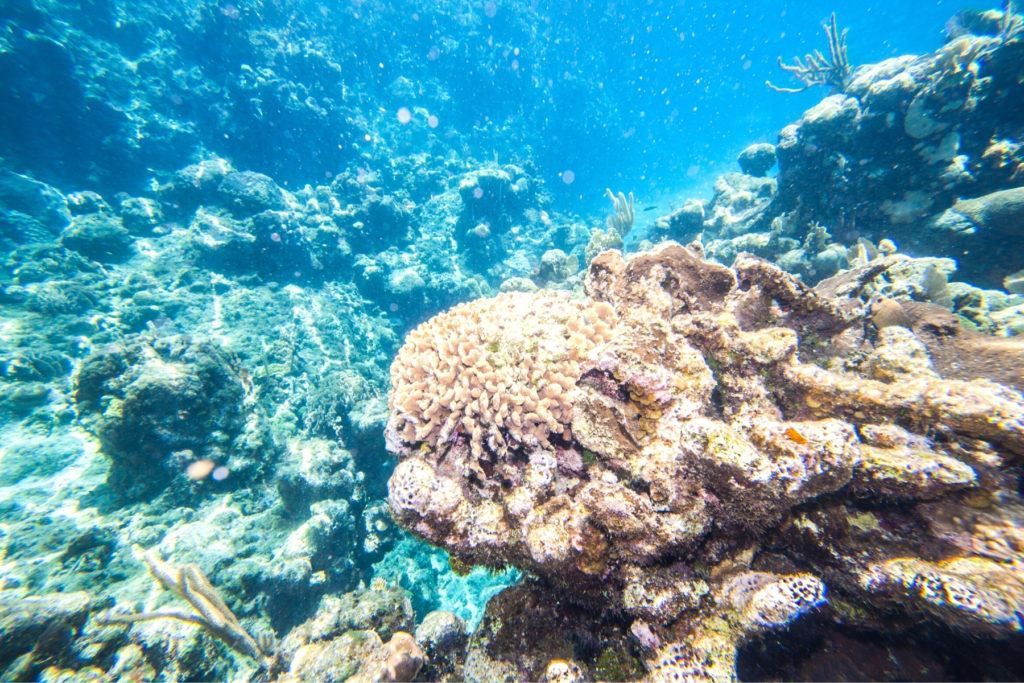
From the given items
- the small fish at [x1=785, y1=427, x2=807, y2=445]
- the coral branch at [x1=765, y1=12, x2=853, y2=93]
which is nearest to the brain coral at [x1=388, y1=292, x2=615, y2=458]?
the small fish at [x1=785, y1=427, x2=807, y2=445]

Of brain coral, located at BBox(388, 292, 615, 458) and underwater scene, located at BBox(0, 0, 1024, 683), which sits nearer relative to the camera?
underwater scene, located at BBox(0, 0, 1024, 683)

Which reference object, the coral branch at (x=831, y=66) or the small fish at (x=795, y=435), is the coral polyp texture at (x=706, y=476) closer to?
the small fish at (x=795, y=435)

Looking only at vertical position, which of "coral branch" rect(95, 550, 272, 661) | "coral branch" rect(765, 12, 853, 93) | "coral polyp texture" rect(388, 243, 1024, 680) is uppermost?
"coral branch" rect(765, 12, 853, 93)

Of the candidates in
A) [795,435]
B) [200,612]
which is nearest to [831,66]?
[795,435]

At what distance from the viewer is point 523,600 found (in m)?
2.82

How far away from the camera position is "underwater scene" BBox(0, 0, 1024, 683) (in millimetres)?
2150

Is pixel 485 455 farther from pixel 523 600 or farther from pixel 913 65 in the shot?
pixel 913 65

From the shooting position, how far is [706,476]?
224 cm

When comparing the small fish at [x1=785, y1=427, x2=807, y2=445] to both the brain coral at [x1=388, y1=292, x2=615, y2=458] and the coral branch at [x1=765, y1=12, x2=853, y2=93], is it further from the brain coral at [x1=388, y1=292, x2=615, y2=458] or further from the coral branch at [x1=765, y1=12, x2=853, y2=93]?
the coral branch at [x1=765, y1=12, x2=853, y2=93]

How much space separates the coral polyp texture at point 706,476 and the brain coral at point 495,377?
2 cm

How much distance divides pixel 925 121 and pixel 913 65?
2.86m

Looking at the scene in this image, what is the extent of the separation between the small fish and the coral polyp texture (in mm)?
14

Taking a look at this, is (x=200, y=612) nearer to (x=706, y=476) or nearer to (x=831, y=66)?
(x=706, y=476)

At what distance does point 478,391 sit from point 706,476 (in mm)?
1715
